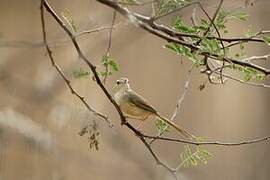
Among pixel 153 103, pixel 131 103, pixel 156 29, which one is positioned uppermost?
pixel 153 103

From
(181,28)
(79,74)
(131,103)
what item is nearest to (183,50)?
(181,28)

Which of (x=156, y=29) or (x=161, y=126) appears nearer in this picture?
(x=156, y=29)

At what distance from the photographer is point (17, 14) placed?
2422 millimetres

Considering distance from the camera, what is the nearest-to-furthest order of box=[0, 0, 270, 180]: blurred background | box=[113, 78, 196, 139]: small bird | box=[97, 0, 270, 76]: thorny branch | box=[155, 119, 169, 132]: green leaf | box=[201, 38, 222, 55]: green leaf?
1. box=[97, 0, 270, 76]: thorny branch
2. box=[201, 38, 222, 55]: green leaf
3. box=[155, 119, 169, 132]: green leaf
4. box=[113, 78, 196, 139]: small bird
5. box=[0, 0, 270, 180]: blurred background

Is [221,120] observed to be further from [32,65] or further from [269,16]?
[32,65]

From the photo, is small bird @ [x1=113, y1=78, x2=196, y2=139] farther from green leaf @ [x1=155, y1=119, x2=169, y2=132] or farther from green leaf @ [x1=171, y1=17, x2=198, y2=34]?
green leaf @ [x1=171, y1=17, x2=198, y2=34]

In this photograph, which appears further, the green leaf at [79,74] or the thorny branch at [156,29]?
the green leaf at [79,74]

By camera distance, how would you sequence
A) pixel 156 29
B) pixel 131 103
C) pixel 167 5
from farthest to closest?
1. pixel 131 103
2. pixel 167 5
3. pixel 156 29

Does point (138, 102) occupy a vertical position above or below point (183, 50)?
above

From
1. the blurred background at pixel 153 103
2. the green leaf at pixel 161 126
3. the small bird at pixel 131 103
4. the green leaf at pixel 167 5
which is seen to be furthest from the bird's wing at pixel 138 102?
the green leaf at pixel 167 5

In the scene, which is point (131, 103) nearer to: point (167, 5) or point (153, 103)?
point (167, 5)

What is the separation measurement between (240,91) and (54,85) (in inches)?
75.9

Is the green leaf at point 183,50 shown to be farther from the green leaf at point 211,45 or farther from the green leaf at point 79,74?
the green leaf at point 79,74

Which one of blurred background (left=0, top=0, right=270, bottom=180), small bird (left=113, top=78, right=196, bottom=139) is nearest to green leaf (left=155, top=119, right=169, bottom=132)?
small bird (left=113, top=78, right=196, bottom=139)
